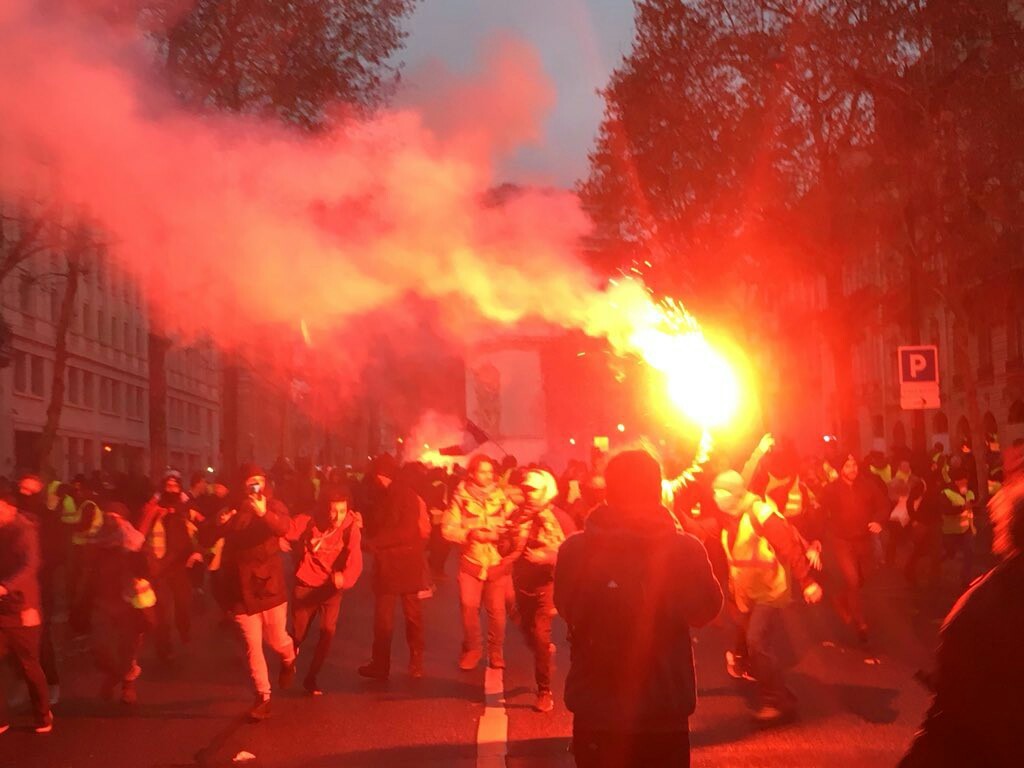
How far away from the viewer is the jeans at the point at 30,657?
28.2 ft

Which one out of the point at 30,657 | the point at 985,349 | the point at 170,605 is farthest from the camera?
the point at 985,349

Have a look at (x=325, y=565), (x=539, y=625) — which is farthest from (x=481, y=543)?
(x=325, y=565)

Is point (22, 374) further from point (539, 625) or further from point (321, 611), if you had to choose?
point (539, 625)

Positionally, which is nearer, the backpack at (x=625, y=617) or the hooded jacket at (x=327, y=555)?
the backpack at (x=625, y=617)

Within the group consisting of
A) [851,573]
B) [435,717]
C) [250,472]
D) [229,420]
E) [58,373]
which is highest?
[58,373]

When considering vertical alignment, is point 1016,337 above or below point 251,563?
above

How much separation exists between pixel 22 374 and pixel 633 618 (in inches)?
1598

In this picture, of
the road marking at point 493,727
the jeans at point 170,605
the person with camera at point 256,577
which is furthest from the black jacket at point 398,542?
the jeans at point 170,605

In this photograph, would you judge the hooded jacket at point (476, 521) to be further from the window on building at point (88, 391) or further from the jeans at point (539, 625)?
the window on building at point (88, 391)

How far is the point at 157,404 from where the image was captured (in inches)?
1009

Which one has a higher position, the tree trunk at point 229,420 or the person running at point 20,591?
the tree trunk at point 229,420

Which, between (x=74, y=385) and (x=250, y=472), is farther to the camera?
(x=74, y=385)

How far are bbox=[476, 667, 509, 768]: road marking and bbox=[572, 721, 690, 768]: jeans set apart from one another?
11.3 ft

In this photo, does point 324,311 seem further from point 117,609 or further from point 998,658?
point 998,658
